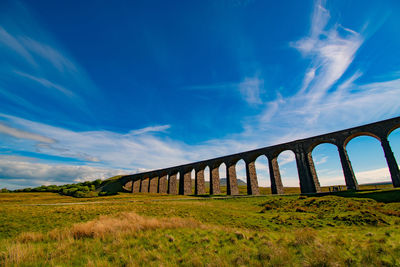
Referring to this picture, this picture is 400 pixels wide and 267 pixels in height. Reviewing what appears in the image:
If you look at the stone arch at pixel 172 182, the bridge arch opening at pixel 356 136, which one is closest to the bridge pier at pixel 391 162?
the bridge arch opening at pixel 356 136

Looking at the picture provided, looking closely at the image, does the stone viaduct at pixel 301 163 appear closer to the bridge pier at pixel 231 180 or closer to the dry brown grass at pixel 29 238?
the bridge pier at pixel 231 180

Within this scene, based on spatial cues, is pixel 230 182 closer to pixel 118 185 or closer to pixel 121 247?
pixel 121 247

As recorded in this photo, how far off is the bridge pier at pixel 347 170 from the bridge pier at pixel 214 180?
2351 centimetres

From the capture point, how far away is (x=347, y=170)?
967 inches

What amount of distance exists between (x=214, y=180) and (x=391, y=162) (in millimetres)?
29092

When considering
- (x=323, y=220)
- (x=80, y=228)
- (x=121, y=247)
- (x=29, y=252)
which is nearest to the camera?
(x=29, y=252)

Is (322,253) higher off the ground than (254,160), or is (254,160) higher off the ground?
(254,160)

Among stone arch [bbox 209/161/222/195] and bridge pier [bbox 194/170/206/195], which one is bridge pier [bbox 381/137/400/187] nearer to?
stone arch [bbox 209/161/222/195]

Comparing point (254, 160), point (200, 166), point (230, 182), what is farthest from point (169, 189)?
point (254, 160)

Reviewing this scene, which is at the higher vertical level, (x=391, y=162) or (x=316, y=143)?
(x=316, y=143)

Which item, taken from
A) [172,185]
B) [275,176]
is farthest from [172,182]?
[275,176]

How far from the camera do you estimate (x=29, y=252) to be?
5680 mm

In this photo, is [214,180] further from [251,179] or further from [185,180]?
[185,180]

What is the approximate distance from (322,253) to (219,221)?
810cm
